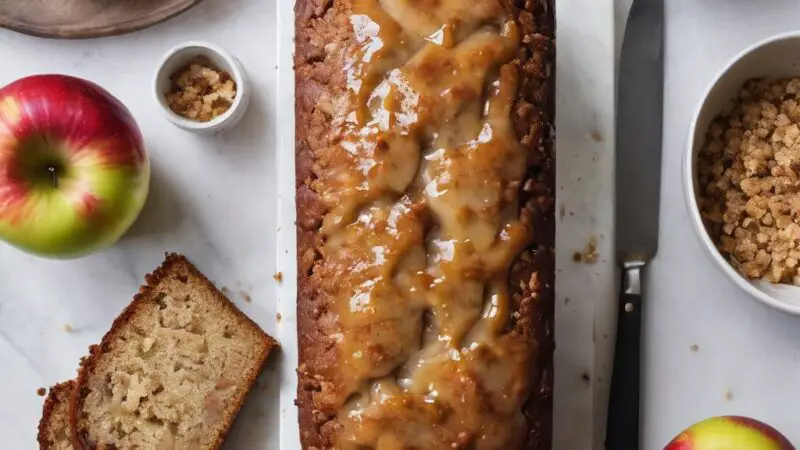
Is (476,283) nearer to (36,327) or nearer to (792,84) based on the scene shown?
(792,84)

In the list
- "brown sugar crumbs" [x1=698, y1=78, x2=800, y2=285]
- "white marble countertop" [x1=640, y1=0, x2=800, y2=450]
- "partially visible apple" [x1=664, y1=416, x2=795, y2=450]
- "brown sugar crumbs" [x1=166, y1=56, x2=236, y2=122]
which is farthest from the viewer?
"brown sugar crumbs" [x1=166, y1=56, x2=236, y2=122]

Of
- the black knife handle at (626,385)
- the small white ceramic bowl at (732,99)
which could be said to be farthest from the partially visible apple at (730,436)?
the small white ceramic bowl at (732,99)

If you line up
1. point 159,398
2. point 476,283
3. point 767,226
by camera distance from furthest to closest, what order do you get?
point 159,398 → point 767,226 → point 476,283

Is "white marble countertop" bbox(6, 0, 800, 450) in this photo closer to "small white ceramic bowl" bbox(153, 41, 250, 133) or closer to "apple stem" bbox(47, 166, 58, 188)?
"small white ceramic bowl" bbox(153, 41, 250, 133)

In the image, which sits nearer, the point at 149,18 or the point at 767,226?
the point at 767,226

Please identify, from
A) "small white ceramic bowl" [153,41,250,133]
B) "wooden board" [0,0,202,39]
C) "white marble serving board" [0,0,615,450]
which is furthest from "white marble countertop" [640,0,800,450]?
"wooden board" [0,0,202,39]

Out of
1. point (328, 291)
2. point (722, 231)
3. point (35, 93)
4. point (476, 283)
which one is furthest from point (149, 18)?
point (722, 231)
